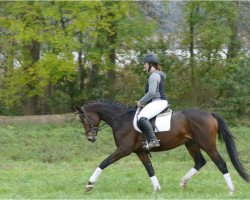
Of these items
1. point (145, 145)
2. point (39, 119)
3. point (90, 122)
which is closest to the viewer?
point (145, 145)

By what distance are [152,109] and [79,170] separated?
12.7ft

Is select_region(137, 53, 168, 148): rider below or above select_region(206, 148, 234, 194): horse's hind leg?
above

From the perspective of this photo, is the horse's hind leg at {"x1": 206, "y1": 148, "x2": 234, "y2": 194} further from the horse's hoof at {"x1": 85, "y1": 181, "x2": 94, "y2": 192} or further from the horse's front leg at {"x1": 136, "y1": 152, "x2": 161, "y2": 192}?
the horse's hoof at {"x1": 85, "y1": 181, "x2": 94, "y2": 192}

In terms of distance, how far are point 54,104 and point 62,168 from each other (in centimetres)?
980

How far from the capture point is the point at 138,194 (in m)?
9.94

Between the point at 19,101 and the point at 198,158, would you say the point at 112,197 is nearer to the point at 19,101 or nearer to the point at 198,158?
the point at 198,158

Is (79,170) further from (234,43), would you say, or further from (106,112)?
(234,43)

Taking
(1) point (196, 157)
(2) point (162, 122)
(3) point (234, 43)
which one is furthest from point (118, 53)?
(2) point (162, 122)

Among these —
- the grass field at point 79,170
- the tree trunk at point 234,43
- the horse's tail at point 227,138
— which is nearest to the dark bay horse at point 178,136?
the horse's tail at point 227,138

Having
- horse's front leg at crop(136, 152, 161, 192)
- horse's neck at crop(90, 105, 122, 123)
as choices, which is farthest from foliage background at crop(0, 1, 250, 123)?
horse's front leg at crop(136, 152, 161, 192)

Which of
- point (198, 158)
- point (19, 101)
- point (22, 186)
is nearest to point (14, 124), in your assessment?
point (19, 101)

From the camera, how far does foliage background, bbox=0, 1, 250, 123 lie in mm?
19828

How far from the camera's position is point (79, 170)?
13.4 metres

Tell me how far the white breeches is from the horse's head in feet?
3.19
